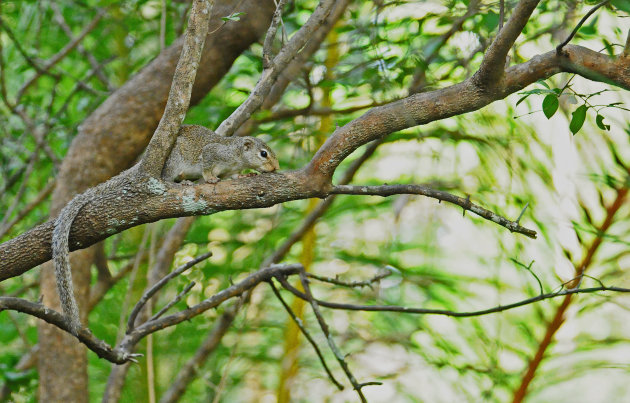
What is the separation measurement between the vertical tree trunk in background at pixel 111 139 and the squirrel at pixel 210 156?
0.88 m

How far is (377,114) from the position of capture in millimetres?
1746

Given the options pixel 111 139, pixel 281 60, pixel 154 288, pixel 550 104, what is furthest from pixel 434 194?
pixel 111 139

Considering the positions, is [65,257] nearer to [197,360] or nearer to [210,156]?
[210,156]

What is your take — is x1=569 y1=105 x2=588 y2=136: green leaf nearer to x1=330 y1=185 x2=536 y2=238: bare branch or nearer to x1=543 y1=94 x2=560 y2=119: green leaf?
x1=543 y1=94 x2=560 y2=119: green leaf

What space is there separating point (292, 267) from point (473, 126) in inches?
45.8

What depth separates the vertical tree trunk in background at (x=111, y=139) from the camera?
9.95ft

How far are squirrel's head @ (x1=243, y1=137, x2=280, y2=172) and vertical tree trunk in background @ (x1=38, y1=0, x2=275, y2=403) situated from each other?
0.90 m

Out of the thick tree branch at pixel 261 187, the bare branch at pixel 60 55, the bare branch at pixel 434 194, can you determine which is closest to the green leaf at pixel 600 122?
the thick tree branch at pixel 261 187

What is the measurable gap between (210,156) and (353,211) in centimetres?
129

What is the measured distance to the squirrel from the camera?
236 centimetres

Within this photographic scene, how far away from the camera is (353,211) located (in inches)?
139

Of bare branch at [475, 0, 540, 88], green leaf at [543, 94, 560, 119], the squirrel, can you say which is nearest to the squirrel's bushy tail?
the squirrel

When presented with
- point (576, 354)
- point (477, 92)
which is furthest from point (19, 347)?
point (477, 92)

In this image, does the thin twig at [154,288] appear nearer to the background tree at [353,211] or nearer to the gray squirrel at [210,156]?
the background tree at [353,211]
